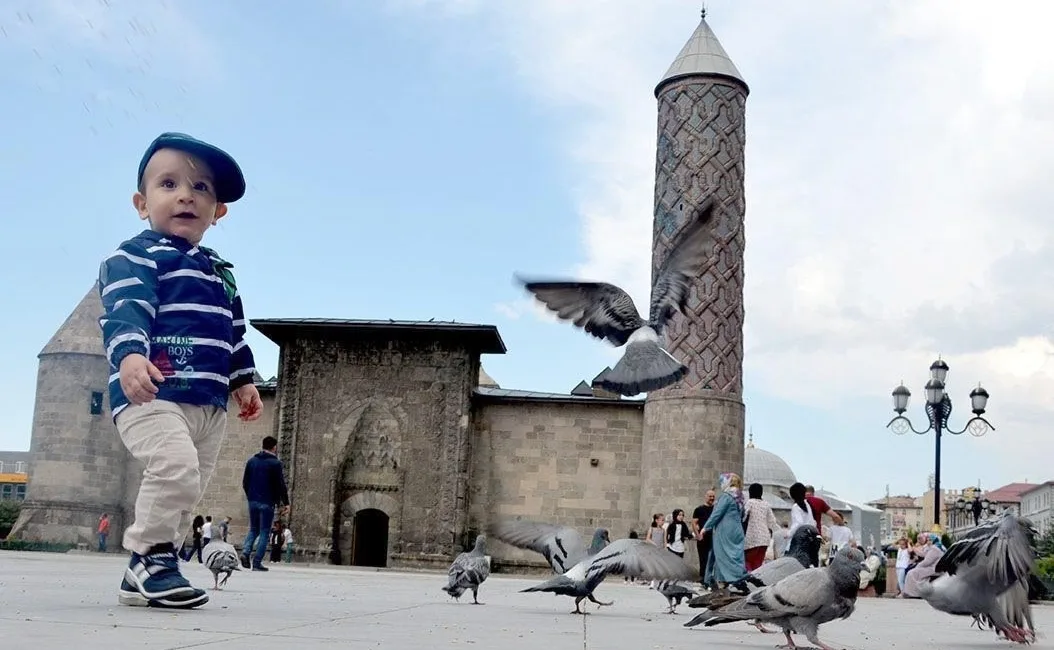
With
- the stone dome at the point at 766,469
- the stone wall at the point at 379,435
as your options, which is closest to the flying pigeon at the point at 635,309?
the stone wall at the point at 379,435

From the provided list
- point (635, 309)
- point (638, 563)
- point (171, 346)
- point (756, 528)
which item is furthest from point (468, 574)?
point (756, 528)

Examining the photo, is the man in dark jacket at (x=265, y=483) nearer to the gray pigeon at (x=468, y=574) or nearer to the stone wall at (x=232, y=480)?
the gray pigeon at (x=468, y=574)

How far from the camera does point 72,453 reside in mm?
30344

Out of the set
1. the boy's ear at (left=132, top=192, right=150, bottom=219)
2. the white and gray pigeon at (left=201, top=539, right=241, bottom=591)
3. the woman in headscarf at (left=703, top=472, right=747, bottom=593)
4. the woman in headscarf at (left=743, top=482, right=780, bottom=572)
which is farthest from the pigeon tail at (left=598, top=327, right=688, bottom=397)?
the woman in headscarf at (left=743, top=482, right=780, bottom=572)

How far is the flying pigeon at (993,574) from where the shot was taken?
5586 mm

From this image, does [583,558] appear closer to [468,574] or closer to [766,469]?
[468,574]

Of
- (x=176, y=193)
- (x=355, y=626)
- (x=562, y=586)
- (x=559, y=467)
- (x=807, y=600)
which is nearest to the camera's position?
(x=355, y=626)

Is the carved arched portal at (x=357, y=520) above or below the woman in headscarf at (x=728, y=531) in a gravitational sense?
below

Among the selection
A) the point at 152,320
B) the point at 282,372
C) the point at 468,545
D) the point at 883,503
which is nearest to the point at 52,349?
the point at 282,372

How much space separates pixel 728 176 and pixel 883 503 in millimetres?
126338

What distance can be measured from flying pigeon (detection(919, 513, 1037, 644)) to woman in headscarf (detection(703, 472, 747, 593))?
11.1 ft

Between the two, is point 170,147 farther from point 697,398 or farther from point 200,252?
point 697,398

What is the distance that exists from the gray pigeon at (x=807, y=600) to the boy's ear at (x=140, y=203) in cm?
334

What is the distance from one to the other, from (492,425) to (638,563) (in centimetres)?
1819
